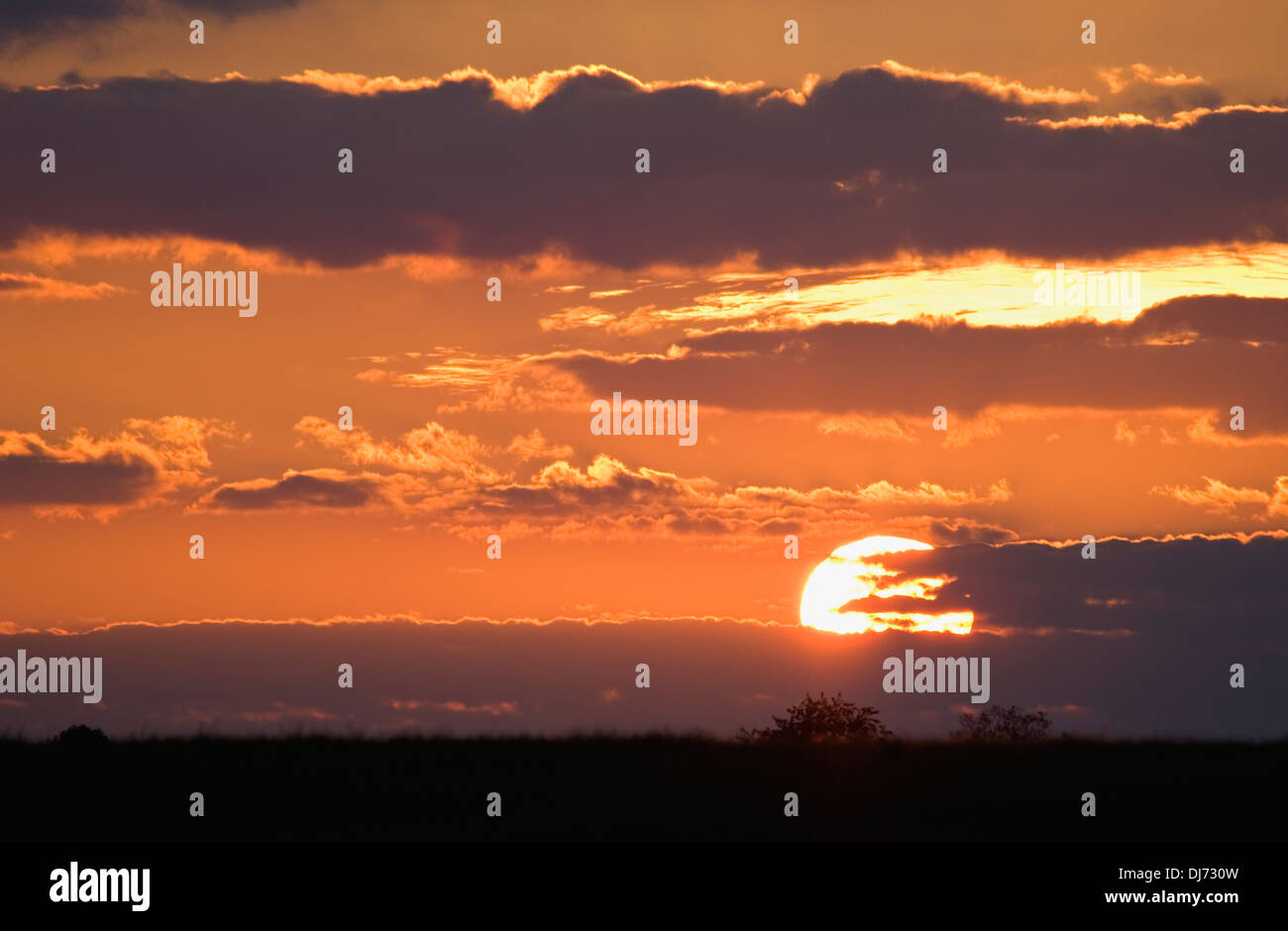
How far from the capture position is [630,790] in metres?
41.8

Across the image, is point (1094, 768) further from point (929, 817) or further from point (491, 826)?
point (491, 826)

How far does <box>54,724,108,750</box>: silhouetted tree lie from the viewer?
145ft

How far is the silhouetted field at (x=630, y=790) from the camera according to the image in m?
38.5

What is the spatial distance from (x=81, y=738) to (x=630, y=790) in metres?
16.3

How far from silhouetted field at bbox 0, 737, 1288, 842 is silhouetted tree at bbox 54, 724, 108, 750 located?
0.45 meters

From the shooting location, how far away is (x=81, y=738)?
44.9 meters

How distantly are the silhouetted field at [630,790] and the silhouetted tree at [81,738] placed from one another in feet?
1.46

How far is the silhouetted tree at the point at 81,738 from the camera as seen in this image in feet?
145

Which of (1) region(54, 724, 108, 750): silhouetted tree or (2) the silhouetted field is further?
(1) region(54, 724, 108, 750): silhouetted tree

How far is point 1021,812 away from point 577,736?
45.3ft

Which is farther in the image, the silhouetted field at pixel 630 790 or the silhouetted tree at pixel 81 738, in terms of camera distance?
the silhouetted tree at pixel 81 738
